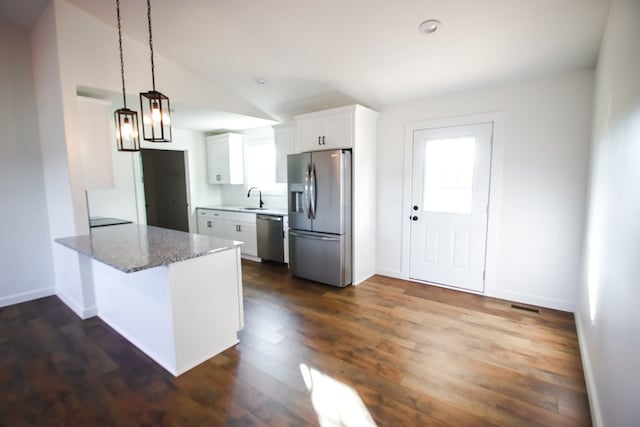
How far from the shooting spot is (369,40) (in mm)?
2748

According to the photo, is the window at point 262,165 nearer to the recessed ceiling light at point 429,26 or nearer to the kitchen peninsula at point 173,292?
the kitchen peninsula at point 173,292

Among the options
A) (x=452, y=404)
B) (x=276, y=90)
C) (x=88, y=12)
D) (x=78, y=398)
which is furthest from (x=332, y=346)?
(x=88, y=12)

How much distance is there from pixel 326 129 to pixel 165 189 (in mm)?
4161

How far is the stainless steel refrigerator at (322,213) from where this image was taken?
3.66 metres

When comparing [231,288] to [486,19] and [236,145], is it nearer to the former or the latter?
[486,19]

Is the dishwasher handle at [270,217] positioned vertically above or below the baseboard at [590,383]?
above

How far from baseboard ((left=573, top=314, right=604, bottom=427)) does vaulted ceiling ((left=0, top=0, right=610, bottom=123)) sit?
2.40 meters

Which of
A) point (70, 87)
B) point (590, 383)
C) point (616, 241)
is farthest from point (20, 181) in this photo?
point (590, 383)

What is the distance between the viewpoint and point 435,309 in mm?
3209

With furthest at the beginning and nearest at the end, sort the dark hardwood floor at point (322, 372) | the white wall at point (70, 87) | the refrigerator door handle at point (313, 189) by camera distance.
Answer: the refrigerator door handle at point (313, 189) → the white wall at point (70, 87) → the dark hardwood floor at point (322, 372)

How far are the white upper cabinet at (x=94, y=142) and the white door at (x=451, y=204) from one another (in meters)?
3.56

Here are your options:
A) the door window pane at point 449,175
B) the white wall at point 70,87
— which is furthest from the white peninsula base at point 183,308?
the door window pane at point 449,175

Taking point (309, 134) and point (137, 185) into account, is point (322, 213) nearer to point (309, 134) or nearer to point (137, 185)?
point (309, 134)

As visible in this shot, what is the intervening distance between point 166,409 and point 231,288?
904mm
